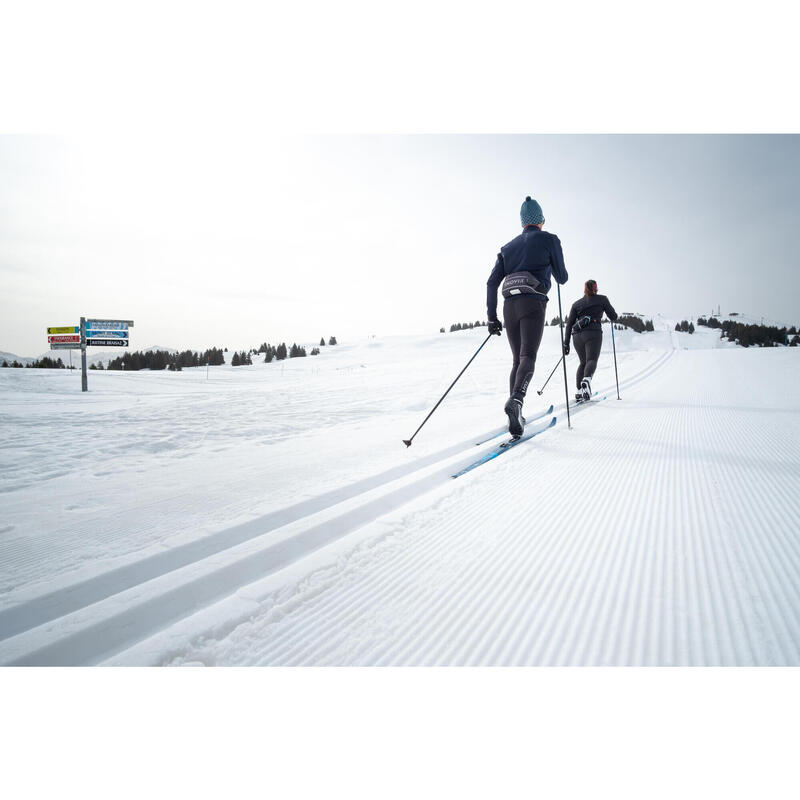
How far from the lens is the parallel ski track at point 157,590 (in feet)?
3.01

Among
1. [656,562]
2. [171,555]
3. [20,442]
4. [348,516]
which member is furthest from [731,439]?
[20,442]

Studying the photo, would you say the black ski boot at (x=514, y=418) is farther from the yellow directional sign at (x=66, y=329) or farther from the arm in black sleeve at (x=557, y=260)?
the yellow directional sign at (x=66, y=329)

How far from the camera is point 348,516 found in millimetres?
1540

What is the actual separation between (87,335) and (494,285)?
815cm

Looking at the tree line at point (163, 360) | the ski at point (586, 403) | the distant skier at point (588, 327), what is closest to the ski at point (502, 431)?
the ski at point (586, 403)

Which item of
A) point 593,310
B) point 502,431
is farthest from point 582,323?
point 502,431

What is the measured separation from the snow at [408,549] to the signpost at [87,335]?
5489mm

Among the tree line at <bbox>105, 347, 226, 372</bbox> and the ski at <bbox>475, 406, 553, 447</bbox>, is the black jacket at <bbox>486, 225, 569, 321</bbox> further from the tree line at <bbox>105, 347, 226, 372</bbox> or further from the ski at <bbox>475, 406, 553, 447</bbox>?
the tree line at <bbox>105, 347, 226, 372</bbox>

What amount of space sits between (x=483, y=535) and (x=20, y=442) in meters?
3.84

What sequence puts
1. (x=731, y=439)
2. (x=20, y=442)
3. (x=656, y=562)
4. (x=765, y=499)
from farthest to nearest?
(x=20, y=442) < (x=731, y=439) < (x=765, y=499) < (x=656, y=562)

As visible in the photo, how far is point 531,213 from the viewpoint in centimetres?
311

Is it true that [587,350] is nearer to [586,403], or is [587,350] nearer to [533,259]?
[586,403]

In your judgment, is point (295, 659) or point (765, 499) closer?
point (295, 659)
